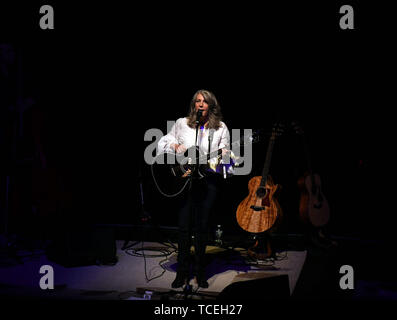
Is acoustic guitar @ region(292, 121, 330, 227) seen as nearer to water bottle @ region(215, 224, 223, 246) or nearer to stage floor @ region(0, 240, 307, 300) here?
stage floor @ region(0, 240, 307, 300)

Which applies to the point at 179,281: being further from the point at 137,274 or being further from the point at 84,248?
the point at 84,248

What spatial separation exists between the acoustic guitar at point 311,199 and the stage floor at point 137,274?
0.49 m

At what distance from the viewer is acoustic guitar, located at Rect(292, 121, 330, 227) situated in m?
4.07

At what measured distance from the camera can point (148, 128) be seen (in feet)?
16.3

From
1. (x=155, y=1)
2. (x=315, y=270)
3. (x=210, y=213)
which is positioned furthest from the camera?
(x=155, y=1)

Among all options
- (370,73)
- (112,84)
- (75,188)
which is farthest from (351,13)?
(75,188)

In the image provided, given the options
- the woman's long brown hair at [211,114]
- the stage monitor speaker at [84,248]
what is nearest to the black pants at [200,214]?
the woman's long brown hair at [211,114]

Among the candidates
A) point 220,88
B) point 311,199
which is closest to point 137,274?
point 311,199

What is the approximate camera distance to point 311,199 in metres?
4.10

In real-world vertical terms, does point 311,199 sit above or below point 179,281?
above

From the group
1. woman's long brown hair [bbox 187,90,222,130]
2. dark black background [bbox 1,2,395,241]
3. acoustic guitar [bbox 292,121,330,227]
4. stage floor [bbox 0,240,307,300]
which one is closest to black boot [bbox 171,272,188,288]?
stage floor [bbox 0,240,307,300]

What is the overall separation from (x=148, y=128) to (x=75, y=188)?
1.29m

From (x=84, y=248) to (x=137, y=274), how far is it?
25.9 inches
